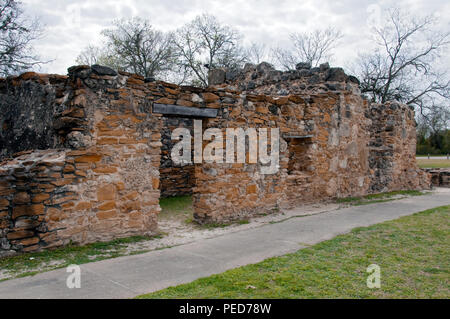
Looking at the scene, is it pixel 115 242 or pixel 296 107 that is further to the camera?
pixel 296 107

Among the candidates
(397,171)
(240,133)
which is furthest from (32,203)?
(397,171)

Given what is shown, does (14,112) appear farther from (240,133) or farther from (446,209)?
→ (446,209)

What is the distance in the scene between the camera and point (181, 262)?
4.68 metres

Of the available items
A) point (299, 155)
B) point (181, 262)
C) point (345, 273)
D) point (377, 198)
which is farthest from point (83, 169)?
point (377, 198)

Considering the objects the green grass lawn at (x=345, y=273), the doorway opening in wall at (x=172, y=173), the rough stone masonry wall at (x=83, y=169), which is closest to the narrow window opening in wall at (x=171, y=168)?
the doorway opening in wall at (x=172, y=173)

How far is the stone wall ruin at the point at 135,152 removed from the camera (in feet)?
16.1

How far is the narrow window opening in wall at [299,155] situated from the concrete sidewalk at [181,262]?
2.30 m

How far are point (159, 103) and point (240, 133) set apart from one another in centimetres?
200

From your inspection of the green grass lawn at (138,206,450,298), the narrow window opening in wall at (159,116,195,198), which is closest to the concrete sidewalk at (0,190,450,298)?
the green grass lawn at (138,206,450,298)

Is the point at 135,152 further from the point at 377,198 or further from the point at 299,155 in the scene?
the point at 377,198

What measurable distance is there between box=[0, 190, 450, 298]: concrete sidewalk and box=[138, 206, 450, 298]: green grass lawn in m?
0.31

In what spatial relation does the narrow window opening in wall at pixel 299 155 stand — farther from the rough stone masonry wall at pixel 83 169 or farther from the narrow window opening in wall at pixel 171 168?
the rough stone masonry wall at pixel 83 169

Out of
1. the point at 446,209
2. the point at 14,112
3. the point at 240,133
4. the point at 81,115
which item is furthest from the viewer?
the point at 446,209

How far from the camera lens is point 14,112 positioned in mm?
6836
